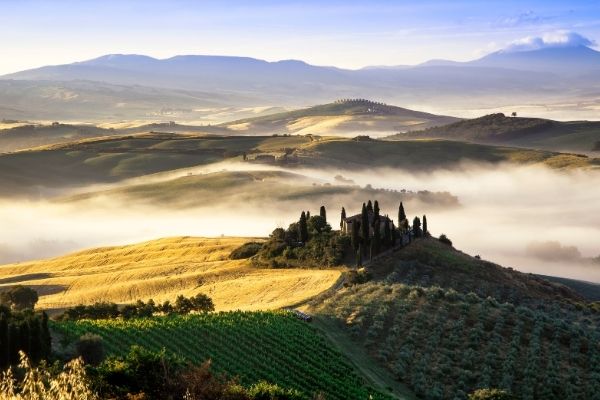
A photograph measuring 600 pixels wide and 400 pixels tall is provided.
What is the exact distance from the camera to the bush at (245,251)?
89.9m

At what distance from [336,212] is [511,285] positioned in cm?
8468

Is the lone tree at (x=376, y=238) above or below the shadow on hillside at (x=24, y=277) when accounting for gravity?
above

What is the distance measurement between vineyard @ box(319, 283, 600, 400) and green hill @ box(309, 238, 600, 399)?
0.06 m

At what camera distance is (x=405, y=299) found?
59812 mm

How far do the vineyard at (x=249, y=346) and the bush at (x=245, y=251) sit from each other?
37459 mm

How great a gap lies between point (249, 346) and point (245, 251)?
1775 inches

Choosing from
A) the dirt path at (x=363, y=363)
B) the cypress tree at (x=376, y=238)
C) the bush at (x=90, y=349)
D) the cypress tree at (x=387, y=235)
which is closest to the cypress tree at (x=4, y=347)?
the bush at (x=90, y=349)

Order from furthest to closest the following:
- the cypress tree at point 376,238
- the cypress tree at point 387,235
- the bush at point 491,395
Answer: the cypress tree at point 387,235
the cypress tree at point 376,238
the bush at point 491,395

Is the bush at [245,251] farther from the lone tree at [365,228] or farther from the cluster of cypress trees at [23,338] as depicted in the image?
the cluster of cypress trees at [23,338]

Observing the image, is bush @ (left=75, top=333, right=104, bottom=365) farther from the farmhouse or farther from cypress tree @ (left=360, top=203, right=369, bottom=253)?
the farmhouse

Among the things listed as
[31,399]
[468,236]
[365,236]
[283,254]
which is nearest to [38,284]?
[283,254]

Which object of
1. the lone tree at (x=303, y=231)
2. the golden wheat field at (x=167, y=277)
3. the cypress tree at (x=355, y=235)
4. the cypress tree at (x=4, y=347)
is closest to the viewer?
the cypress tree at (x=4, y=347)

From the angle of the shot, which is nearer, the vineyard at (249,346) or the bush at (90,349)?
the bush at (90,349)

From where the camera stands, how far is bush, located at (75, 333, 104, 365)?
39.8 m
